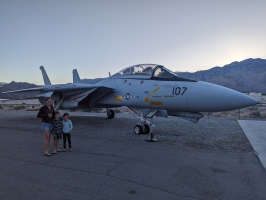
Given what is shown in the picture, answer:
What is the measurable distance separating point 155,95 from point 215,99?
92.4 inches

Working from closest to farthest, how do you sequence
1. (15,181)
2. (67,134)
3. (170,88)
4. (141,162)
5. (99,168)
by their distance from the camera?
(15,181) → (99,168) → (141,162) → (67,134) → (170,88)

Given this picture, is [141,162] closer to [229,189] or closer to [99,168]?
[99,168]

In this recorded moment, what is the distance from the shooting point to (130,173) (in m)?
4.55

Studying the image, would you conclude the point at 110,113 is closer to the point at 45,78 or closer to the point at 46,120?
the point at 45,78

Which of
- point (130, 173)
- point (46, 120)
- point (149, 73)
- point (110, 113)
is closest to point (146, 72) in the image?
point (149, 73)

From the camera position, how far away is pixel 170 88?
8062 mm

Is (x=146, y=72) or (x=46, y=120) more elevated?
(x=146, y=72)

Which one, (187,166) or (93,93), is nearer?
(187,166)

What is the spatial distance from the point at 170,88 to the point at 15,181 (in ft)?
18.7

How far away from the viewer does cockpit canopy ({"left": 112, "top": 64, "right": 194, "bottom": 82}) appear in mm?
8428

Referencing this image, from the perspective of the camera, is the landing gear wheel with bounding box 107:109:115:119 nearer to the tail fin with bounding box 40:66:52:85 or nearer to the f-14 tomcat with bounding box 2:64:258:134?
the f-14 tomcat with bounding box 2:64:258:134

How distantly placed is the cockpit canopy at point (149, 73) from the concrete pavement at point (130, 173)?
2841mm

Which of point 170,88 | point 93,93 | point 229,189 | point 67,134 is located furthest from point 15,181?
point 93,93

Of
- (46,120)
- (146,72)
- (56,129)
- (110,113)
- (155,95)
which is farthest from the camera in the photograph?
(110,113)
